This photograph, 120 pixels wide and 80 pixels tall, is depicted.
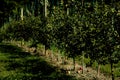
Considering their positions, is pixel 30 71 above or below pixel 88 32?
below

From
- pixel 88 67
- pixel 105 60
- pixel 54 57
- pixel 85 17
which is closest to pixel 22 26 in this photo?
pixel 54 57

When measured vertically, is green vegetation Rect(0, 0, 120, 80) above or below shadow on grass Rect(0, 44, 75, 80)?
above

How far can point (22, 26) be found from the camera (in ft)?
151

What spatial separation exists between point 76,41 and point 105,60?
14.4 ft

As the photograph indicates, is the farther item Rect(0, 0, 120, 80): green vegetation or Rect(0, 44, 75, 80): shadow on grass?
Rect(0, 44, 75, 80): shadow on grass

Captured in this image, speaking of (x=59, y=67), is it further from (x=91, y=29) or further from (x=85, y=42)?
(x=91, y=29)

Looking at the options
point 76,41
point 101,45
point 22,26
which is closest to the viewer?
point 101,45

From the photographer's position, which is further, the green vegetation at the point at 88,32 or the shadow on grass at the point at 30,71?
the shadow on grass at the point at 30,71

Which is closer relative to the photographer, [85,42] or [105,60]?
[105,60]

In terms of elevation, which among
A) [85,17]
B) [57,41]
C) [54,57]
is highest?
[85,17]

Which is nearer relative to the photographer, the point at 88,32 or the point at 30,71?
the point at 88,32

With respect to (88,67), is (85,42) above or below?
above

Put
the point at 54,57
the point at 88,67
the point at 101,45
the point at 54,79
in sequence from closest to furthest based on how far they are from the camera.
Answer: the point at 101,45 < the point at 54,79 < the point at 88,67 < the point at 54,57

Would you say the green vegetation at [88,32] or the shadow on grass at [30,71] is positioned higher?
the green vegetation at [88,32]
